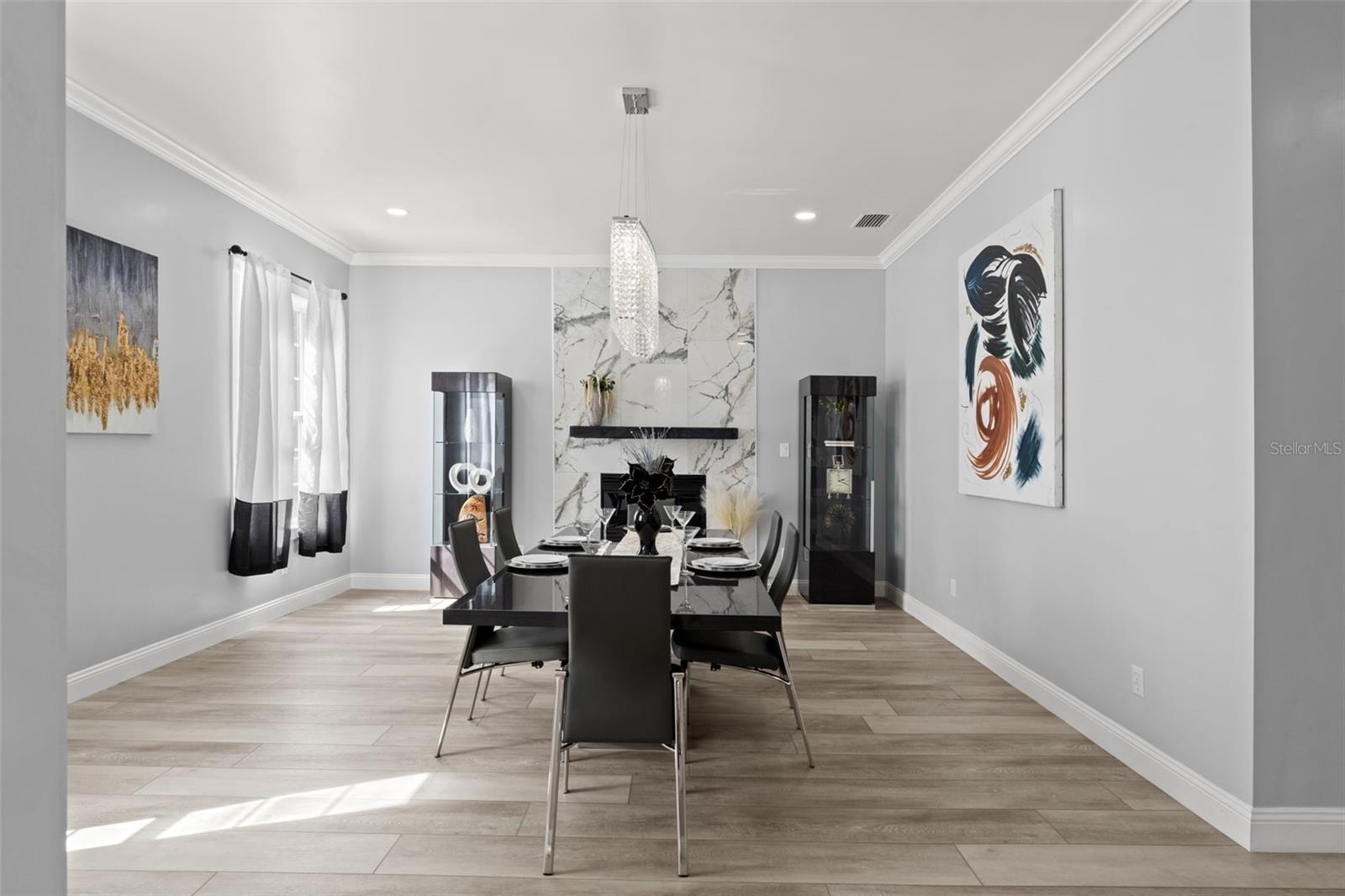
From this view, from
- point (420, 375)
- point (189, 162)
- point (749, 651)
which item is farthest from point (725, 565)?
point (420, 375)

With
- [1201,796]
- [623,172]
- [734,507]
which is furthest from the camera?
[734,507]

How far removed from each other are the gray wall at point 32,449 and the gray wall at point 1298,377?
114 inches

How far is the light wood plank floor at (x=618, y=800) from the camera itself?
218 centimetres

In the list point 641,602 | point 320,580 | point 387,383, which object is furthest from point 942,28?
point 320,580

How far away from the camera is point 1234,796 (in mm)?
2404

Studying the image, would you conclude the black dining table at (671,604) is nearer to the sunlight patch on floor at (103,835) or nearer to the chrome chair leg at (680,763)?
the chrome chair leg at (680,763)

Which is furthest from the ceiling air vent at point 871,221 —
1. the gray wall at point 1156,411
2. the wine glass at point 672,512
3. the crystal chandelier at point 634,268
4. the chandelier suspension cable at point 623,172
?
the wine glass at point 672,512

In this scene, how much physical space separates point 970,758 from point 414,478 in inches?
195

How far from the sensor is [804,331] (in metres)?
6.47

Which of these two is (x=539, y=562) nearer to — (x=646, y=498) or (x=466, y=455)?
(x=646, y=498)

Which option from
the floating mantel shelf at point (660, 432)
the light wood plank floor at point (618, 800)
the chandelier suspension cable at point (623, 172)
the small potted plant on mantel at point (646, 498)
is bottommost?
the light wood plank floor at point (618, 800)

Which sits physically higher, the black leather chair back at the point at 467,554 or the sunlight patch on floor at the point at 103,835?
the black leather chair back at the point at 467,554

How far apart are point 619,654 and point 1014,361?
2757 millimetres

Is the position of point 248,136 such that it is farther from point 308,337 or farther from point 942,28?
point 942,28
